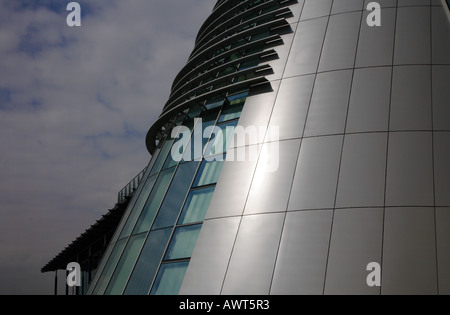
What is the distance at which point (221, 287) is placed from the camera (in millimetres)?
10906

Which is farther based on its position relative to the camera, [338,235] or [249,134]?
[249,134]

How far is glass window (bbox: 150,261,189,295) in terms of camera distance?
12023 mm

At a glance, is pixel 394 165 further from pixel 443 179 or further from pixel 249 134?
pixel 249 134

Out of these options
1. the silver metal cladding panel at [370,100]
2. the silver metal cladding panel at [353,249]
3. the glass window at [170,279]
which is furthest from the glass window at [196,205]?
the silver metal cladding panel at [370,100]

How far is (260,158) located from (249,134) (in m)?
1.26

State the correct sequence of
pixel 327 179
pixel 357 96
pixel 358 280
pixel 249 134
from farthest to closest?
pixel 249 134
pixel 357 96
pixel 327 179
pixel 358 280

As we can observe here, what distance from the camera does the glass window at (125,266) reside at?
14.2 metres

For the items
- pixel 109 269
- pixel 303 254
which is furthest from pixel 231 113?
pixel 109 269

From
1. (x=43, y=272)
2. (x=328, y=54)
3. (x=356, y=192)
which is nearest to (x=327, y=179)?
(x=356, y=192)

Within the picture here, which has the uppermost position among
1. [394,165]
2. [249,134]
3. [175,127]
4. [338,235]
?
[175,127]

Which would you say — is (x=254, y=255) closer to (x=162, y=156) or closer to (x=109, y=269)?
(x=109, y=269)

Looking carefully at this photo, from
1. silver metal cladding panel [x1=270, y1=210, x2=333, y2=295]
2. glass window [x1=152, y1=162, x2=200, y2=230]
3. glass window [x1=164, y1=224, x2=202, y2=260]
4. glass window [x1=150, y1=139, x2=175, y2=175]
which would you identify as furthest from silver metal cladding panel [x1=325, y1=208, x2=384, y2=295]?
glass window [x1=150, y1=139, x2=175, y2=175]

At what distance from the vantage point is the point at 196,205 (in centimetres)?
1371

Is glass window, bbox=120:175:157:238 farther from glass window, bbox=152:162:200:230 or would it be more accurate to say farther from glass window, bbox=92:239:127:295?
glass window, bbox=152:162:200:230
